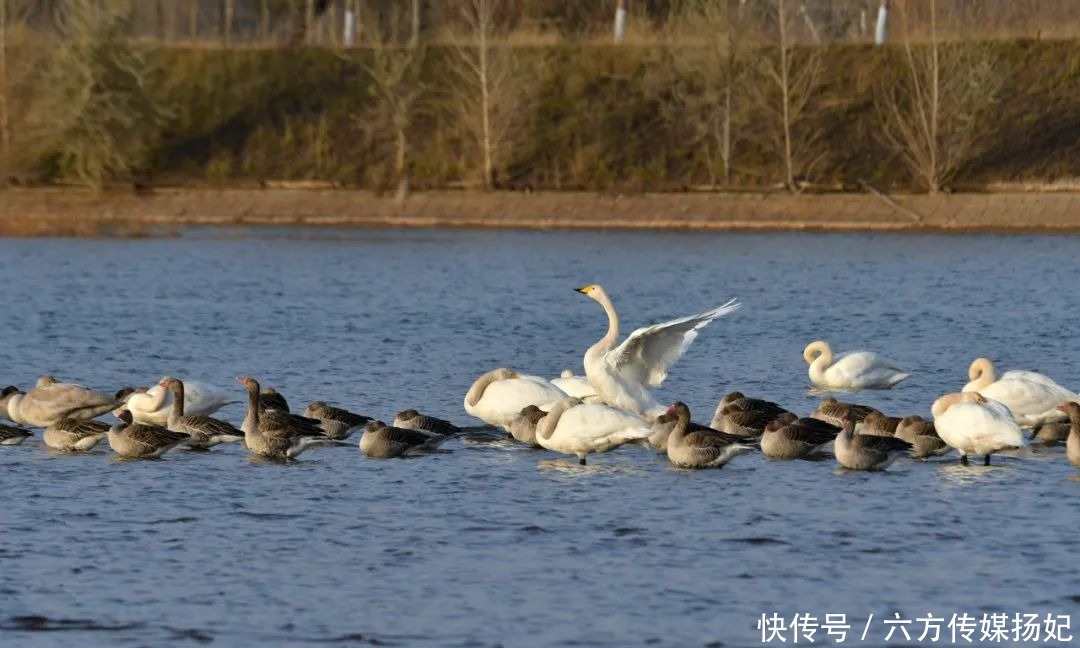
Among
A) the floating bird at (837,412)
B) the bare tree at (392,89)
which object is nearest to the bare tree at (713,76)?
the bare tree at (392,89)

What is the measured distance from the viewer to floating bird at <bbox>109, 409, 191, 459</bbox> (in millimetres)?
16547

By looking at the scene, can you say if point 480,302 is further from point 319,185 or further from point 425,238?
point 319,185

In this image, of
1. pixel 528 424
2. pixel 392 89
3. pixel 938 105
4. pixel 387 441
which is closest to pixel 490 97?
pixel 392 89

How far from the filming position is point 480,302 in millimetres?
35062

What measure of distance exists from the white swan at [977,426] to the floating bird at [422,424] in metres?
4.25

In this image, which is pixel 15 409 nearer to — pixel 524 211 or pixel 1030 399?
pixel 1030 399

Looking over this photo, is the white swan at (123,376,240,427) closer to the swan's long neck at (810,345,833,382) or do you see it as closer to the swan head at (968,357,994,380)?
the swan's long neck at (810,345,833,382)

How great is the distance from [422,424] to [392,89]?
1778 inches

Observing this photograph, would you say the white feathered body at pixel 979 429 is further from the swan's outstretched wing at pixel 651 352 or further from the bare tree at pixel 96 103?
the bare tree at pixel 96 103

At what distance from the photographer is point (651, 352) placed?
60.9 ft

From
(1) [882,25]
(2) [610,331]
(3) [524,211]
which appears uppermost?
(1) [882,25]

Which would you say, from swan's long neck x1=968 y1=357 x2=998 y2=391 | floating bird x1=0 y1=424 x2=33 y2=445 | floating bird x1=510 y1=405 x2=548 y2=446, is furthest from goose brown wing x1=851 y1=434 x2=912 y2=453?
floating bird x1=0 y1=424 x2=33 y2=445

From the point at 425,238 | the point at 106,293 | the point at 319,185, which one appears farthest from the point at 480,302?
the point at 319,185

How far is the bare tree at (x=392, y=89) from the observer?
59.8 meters
